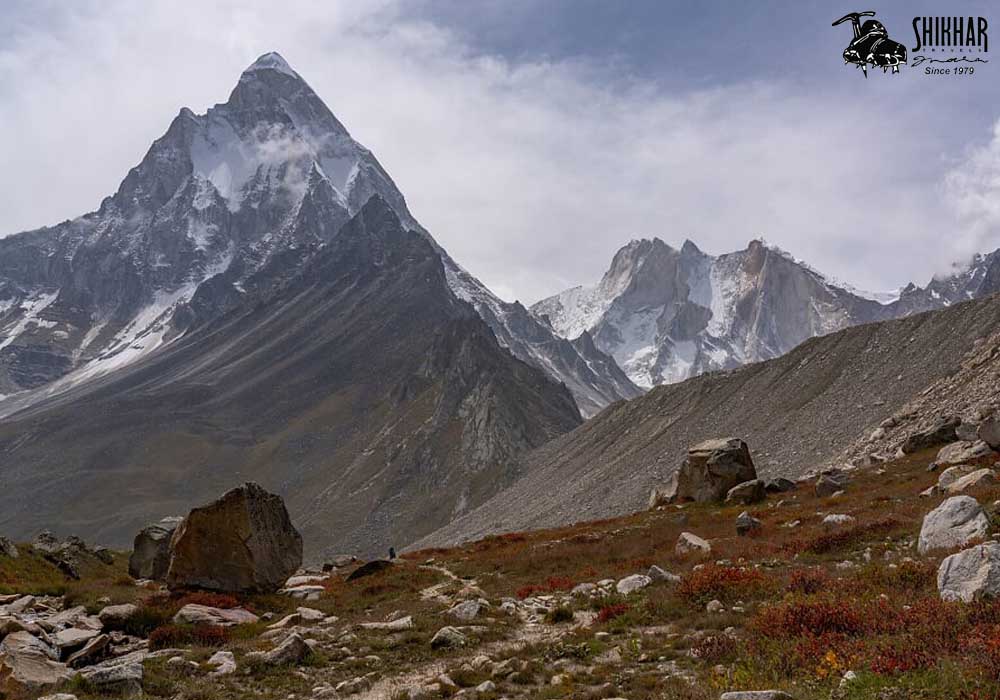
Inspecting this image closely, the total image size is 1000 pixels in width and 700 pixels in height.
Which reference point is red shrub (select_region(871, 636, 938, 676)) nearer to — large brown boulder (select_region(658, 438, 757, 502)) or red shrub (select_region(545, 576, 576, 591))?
red shrub (select_region(545, 576, 576, 591))

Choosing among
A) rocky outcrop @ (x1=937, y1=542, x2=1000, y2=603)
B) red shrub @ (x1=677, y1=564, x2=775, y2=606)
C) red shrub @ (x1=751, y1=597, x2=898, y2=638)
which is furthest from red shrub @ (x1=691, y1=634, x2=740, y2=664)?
rocky outcrop @ (x1=937, y1=542, x2=1000, y2=603)

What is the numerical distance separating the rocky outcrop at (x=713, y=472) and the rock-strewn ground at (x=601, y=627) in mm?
15311

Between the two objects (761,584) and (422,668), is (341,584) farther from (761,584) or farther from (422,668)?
(761,584)

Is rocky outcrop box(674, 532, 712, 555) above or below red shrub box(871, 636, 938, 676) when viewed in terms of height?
above

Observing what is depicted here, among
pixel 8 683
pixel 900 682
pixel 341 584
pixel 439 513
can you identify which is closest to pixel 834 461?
pixel 341 584

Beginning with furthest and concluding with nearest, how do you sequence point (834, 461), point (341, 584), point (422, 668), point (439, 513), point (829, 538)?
point (439, 513), point (834, 461), point (341, 584), point (829, 538), point (422, 668)

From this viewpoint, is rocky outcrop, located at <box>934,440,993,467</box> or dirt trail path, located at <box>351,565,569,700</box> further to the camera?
rocky outcrop, located at <box>934,440,993,467</box>

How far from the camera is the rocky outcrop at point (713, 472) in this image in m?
45.4

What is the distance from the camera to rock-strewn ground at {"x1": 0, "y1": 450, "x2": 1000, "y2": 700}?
10.9m

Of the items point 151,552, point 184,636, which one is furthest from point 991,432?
point 151,552

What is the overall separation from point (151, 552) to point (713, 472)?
35.4 meters

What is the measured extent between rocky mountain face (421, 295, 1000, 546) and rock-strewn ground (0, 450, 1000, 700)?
2849 centimetres

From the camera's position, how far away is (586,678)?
13047 mm

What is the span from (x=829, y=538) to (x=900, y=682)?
13570 millimetres
